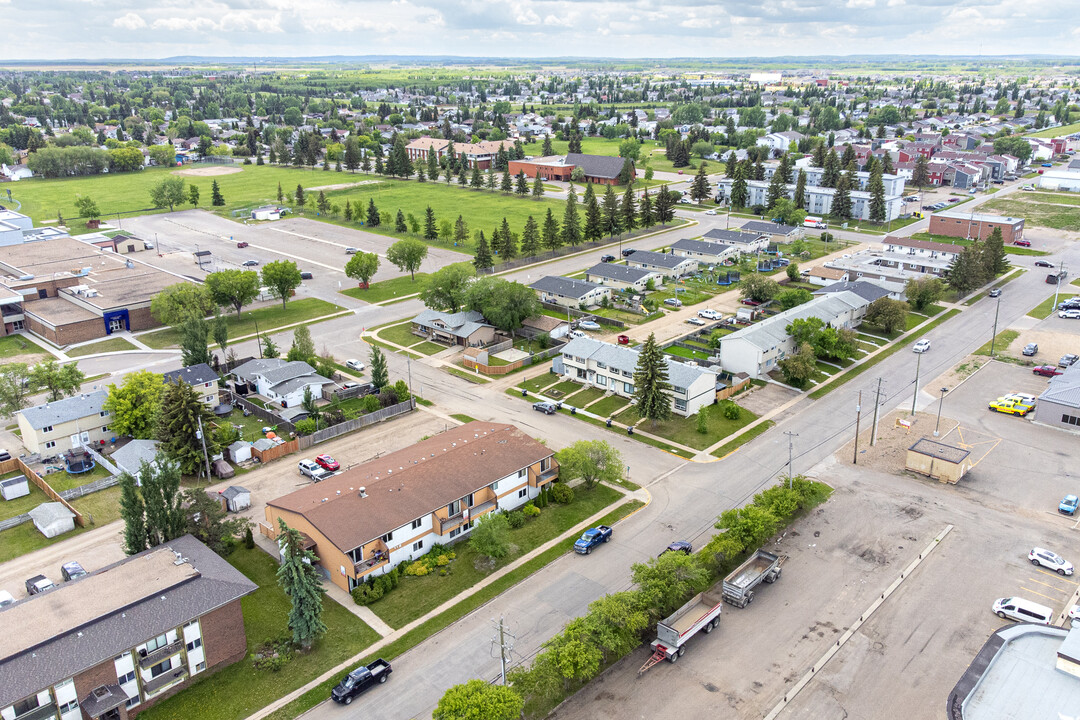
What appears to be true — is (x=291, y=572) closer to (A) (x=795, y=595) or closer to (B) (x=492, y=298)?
(A) (x=795, y=595)

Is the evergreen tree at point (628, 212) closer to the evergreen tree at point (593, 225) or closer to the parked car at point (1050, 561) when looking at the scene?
the evergreen tree at point (593, 225)

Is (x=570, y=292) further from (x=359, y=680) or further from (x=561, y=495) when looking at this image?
(x=359, y=680)

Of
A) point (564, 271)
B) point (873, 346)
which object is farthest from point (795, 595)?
point (564, 271)

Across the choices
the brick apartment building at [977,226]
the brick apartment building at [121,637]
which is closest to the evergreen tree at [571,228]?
the brick apartment building at [977,226]

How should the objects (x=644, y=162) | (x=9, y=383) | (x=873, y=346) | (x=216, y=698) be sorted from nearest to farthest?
1. (x=216, y=698)
2. (x=9, y=383)
3. (x=873, y=346)
4. (x=644, y=162)

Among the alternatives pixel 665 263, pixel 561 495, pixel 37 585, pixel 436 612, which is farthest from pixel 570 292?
pixel 37 585
